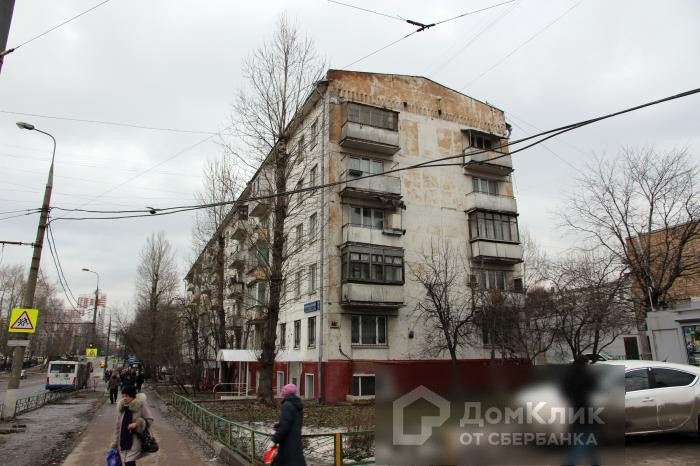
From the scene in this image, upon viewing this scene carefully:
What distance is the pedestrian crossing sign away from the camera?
16.5 meters

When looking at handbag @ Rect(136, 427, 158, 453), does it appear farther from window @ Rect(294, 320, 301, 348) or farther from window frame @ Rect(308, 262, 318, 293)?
window @ Rect(294, 320, 301, 348)

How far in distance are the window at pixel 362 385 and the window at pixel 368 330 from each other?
1.84 metres

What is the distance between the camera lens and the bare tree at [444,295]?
2594 centimetres

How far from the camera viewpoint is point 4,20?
6523mm

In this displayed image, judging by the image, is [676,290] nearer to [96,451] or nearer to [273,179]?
[273,179]

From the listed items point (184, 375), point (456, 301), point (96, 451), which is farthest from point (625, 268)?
point (184, 375)

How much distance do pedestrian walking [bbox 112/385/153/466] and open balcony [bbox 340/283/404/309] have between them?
17.9 metres

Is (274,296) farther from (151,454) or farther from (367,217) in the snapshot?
(367,217)

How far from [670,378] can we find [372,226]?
1985 cm

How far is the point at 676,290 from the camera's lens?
31438 millimetres

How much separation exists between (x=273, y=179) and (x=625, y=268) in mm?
17519

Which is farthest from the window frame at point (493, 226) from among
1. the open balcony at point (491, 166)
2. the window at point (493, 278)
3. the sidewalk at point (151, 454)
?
the sidewalk at point (151, 454)

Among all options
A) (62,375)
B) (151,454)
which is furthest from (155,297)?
(151,454)

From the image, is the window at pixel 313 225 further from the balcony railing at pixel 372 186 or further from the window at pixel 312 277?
the balcony railing at pixel 372 186
